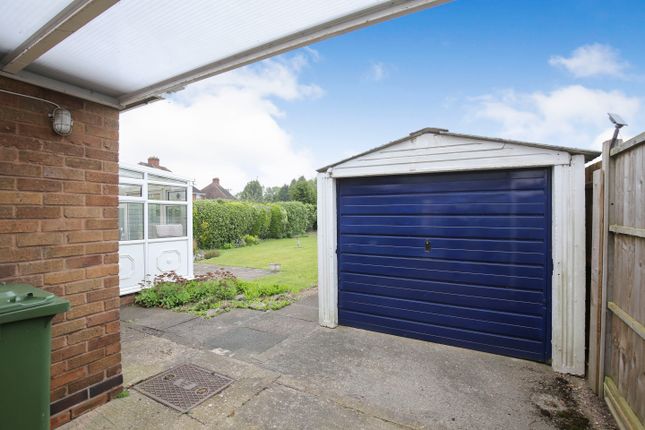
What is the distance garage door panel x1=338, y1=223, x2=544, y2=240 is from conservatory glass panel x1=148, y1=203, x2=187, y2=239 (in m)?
4.20

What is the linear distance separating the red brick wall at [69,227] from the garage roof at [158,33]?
0.31 m

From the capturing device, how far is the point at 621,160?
2.64 m

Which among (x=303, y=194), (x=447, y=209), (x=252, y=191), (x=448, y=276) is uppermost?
(x=252, y=191)

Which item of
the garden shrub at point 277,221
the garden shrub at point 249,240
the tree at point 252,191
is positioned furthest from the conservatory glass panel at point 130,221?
the tree at point 252,191

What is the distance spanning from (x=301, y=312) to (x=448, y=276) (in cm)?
254

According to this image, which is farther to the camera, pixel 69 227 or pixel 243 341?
pixel 243 341

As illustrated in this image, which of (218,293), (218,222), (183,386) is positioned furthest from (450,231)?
(218,222)

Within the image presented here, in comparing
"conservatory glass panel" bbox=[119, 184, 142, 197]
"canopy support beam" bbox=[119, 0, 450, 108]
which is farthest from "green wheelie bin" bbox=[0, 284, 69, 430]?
"conservatory glass panel" bbox=[119, 184, 142, 197]

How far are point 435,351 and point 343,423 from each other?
187 centimetres

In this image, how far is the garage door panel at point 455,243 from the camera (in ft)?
12.1

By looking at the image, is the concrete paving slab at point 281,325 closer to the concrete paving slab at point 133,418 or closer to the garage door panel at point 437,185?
the concrete paving slab at point 133,418

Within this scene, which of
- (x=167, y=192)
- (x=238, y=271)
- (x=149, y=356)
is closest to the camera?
(x=149, y=356)

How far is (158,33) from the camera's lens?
72.6 inches

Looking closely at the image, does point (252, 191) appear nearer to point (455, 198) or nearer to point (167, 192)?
point (167, 192)
